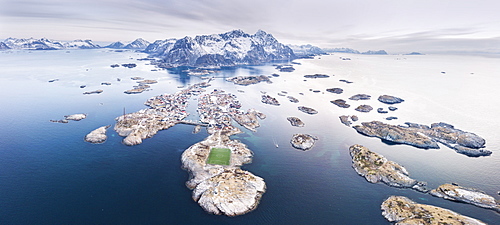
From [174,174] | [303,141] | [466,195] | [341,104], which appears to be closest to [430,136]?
[466,195]

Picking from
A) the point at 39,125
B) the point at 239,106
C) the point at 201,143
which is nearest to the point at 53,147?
the point at 39,125

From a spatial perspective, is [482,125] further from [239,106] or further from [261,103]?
[239,106]

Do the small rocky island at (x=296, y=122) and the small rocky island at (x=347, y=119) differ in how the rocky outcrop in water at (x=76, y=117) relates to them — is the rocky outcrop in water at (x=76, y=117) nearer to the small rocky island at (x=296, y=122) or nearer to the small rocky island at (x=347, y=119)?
the small rocky island at (x=296, y=122)

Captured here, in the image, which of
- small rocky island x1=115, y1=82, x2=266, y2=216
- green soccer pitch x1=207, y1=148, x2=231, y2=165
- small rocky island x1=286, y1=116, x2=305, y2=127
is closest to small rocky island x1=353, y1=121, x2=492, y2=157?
small rocky island x1=286, y1=116, x2=305, y2=127

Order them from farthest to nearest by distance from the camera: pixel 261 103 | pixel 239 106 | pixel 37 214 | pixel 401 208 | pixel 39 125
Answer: pixel 261 103, pixel 239 106, pixel 39 125, pixel 401 208, pixel 37 214

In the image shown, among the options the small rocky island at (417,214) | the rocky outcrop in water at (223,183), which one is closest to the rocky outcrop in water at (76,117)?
the rocky outcrop in water at (223,183)

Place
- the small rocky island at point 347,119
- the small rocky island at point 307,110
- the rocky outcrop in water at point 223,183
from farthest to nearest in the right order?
the small rocky island at point 307,110 → the small rocky island at point 347,119 → the rocky outcrop in water at point 223,183

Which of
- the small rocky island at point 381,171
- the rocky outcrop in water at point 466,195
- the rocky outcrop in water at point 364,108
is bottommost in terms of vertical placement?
the rocky outcrop in water at point 466,195
